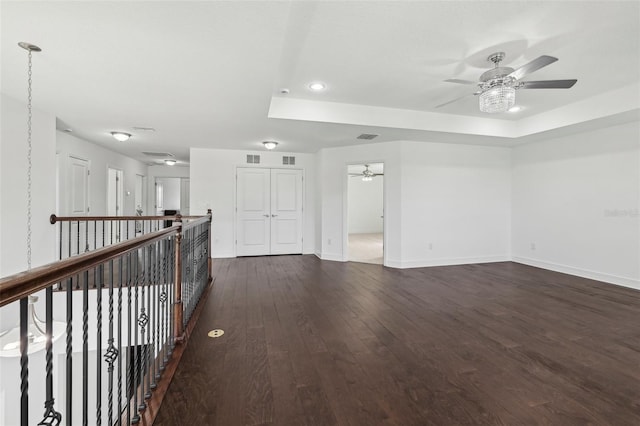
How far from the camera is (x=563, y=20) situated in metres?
2.42

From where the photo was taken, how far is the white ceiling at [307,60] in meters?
2.13

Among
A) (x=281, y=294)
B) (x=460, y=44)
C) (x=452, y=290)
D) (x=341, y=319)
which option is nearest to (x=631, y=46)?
(x=460, y=44)

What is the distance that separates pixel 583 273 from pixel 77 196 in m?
9.04

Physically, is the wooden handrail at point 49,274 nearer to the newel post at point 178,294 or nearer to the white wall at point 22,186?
the newel post at point 178,294

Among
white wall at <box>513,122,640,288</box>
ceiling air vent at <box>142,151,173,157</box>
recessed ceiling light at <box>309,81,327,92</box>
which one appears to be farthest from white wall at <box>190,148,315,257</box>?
white wall at <box>513,122,640,288</box>

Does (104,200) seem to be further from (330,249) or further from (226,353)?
(226,353)

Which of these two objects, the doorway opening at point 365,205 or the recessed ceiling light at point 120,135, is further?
the doorway opening at point 365,205

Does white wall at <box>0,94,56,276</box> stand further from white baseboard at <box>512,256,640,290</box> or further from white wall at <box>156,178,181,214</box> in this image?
white baseboard at <box>512,256,640,290</box>

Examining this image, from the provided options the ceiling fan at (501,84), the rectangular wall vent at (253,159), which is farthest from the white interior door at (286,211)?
the ceiling fan at (501,84)

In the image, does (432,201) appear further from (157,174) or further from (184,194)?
(157,174)

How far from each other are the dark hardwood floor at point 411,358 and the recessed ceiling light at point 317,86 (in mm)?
2659

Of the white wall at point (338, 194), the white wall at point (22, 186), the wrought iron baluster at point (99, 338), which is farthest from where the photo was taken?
the white wall at point (338, 194)

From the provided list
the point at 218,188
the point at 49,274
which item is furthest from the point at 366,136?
the point at 49,274

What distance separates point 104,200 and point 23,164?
295cm
